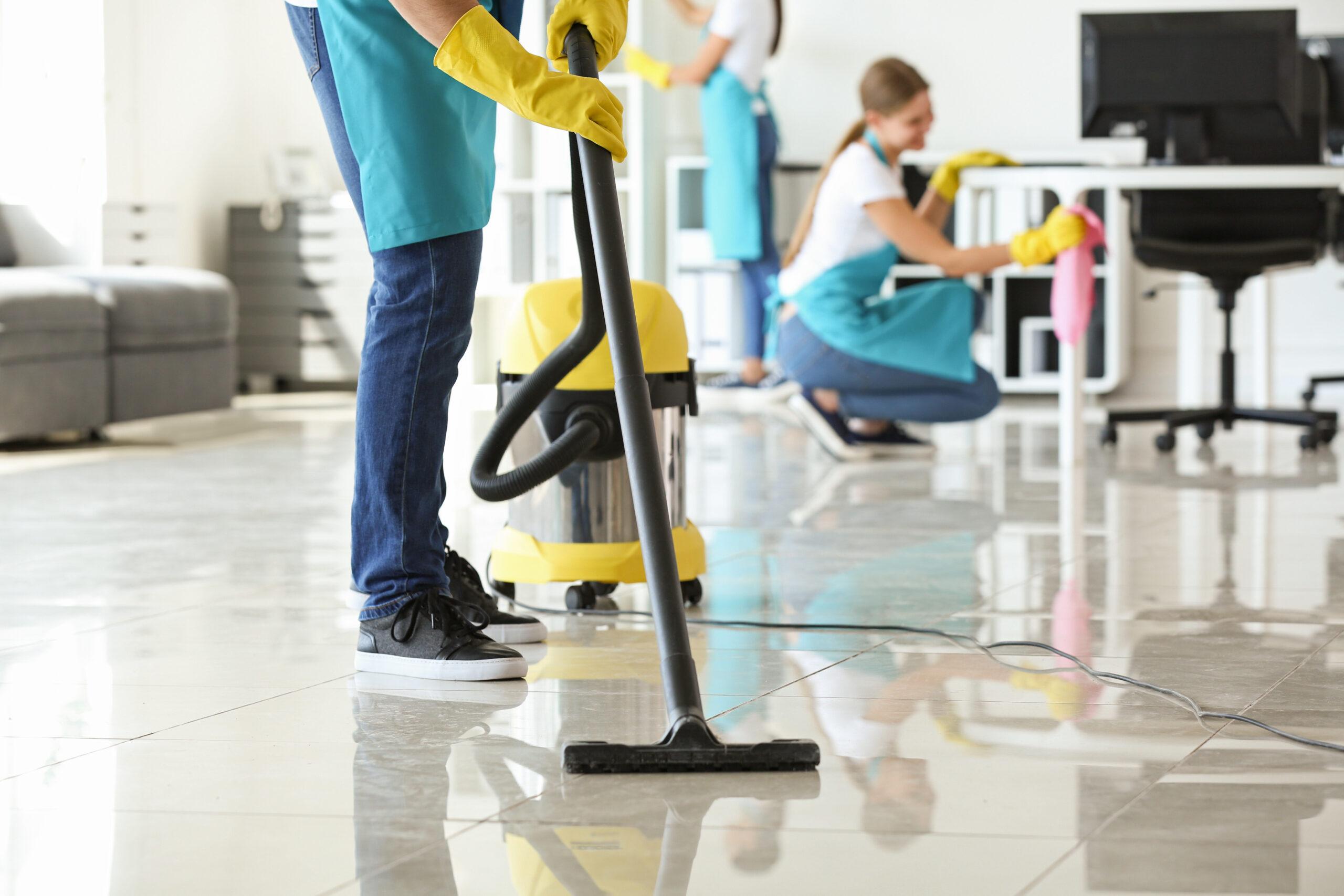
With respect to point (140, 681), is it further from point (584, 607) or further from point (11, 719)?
point (584, 607)

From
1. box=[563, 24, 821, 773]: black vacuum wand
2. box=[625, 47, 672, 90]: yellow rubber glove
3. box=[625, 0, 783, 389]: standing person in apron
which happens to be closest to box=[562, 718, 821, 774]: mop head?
box=[563, 24, 821, 773]: black vacuum wand

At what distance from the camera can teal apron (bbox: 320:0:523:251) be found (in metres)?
1.57

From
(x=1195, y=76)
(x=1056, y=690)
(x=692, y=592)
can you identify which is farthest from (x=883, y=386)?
(x=1056, y=690)

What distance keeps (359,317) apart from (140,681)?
15.6 ft

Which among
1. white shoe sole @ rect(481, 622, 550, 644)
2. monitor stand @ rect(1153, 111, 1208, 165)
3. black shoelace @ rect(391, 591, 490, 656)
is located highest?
monitor stand @ rect(1153, 111, 1208, 165)

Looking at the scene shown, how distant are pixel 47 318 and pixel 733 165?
2417 millimetres

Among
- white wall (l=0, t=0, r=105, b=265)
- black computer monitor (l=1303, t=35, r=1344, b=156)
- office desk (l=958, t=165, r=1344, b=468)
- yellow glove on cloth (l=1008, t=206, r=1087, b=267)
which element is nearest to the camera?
yellow glove on cloth (l=1008, t=206, r=1087, b=267)

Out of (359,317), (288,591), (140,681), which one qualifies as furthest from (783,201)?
(140,681)

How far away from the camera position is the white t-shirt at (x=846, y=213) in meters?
3.73

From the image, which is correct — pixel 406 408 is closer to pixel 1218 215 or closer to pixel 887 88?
pixel 887 88

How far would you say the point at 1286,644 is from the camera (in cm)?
174

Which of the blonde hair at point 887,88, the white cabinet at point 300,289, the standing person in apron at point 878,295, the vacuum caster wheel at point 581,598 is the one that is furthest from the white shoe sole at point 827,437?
the white cabinet at point 300,289

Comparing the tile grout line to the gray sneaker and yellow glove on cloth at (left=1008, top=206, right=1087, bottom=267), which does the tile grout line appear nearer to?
the gray sneaker

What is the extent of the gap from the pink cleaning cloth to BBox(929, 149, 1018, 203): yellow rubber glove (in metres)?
0.26
